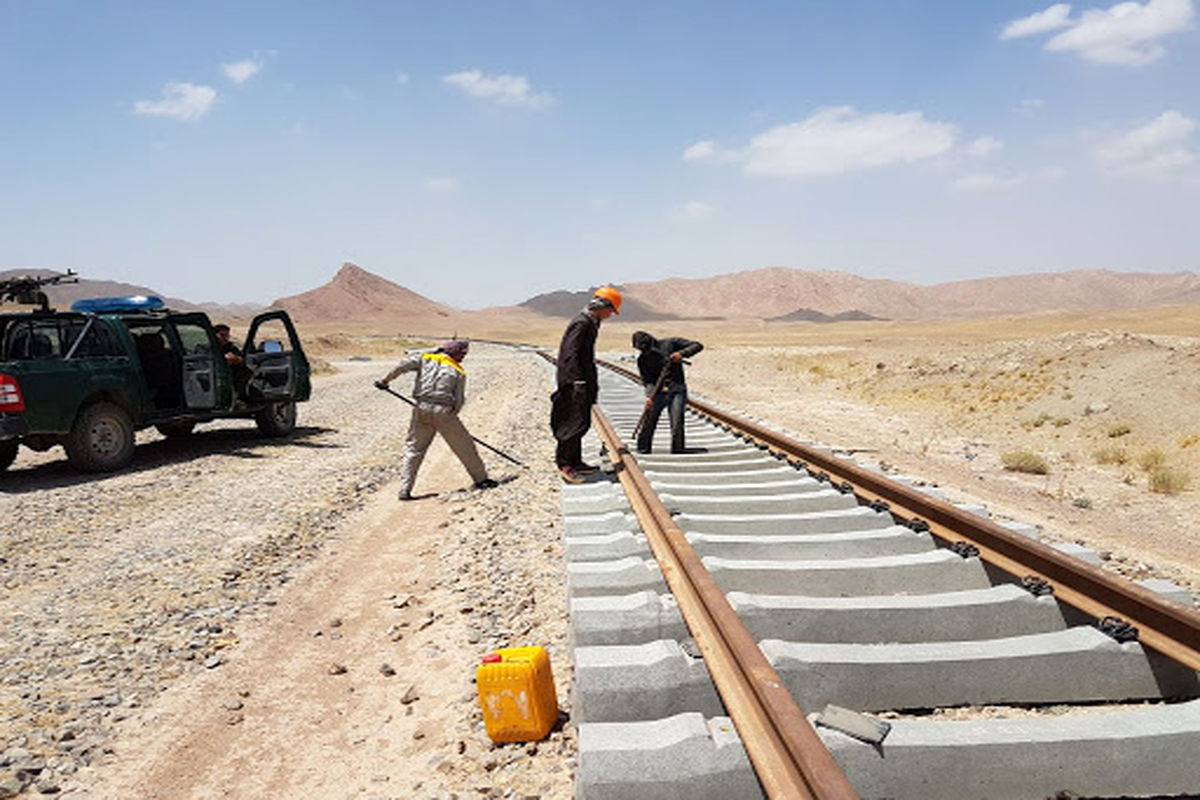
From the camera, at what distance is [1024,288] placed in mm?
198250

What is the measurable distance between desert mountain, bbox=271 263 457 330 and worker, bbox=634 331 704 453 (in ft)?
509

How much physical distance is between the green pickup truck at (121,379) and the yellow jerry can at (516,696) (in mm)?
7595

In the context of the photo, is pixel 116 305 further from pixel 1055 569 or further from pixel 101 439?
pixel 1055 569

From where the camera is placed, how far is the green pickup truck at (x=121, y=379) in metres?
8.58

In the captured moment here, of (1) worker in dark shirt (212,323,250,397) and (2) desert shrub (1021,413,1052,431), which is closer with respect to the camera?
(1) worker in dark shirt (212,323,250,397)

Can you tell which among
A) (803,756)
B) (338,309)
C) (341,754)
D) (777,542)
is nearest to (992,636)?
(777,542)

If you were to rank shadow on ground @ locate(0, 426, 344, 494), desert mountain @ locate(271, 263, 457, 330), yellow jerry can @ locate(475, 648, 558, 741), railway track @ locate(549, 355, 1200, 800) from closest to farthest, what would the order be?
1. railway track @ locate(549, 355, 1200, 800)
2. yellow jerry can @ locate(475, 648, 558, 741)
3. shadow on ground @ locate(0, 426, 344, 494)
4. desert mountain @ locate(271, 263, 457, 330)

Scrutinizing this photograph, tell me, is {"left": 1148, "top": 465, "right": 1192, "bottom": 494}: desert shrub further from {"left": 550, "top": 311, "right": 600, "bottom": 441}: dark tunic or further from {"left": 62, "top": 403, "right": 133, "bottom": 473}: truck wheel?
{"left": 62, "top": 403, "right": 133, "bottom": 473}: truck wheel

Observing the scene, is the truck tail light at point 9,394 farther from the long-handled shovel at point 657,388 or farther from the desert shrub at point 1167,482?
the desert shrub at point 1167,482

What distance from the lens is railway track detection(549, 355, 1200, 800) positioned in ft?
7.26

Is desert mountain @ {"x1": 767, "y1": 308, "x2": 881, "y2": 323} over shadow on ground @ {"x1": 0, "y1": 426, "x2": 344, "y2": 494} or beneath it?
over

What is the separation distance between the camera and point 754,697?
92.4 inches

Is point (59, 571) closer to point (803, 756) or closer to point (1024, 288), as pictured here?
point (803, 756)

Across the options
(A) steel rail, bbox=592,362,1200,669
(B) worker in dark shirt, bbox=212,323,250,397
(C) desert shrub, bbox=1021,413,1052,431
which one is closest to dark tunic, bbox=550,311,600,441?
(A) steel rail, bbox=592,362,1200,669
